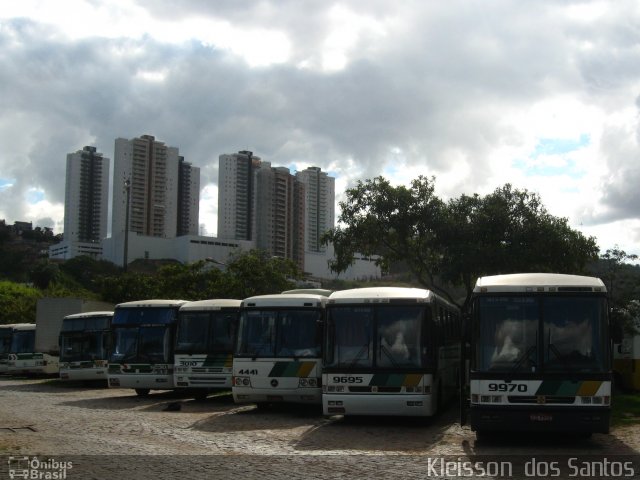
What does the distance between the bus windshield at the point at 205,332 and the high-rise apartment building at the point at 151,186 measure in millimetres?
82615

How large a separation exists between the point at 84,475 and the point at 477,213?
20.1 m

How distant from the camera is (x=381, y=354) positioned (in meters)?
15.7

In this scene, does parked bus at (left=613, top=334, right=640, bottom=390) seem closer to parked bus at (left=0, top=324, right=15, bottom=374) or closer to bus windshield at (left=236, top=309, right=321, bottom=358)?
bus windshield at (left=236, top=309, right=321, bottom=358)

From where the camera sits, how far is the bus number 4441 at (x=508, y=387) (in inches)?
497

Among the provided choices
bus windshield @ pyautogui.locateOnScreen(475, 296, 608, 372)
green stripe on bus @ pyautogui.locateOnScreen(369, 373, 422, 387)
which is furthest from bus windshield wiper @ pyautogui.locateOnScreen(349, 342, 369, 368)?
bus windshield @ pyautogui.locateOnScreen(475, 296, 608, 372)

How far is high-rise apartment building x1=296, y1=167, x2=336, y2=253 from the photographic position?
11271 centimetres

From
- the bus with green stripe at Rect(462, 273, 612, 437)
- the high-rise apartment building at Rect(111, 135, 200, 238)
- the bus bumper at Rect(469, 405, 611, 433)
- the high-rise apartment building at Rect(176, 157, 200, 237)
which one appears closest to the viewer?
the bus bumper at Rect(469, 405, 611, 433)

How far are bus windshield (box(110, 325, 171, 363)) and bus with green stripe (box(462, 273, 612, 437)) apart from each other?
498 inches

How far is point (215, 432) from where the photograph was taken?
49.0 ft

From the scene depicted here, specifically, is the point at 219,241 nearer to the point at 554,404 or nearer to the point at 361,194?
the point at 361,194

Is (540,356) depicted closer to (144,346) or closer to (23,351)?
(144,346)

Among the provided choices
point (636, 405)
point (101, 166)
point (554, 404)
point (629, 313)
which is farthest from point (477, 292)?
point (101, 166)

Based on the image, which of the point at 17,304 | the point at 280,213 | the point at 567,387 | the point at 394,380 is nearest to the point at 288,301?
the point at 394,380

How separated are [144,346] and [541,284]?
14050mm
